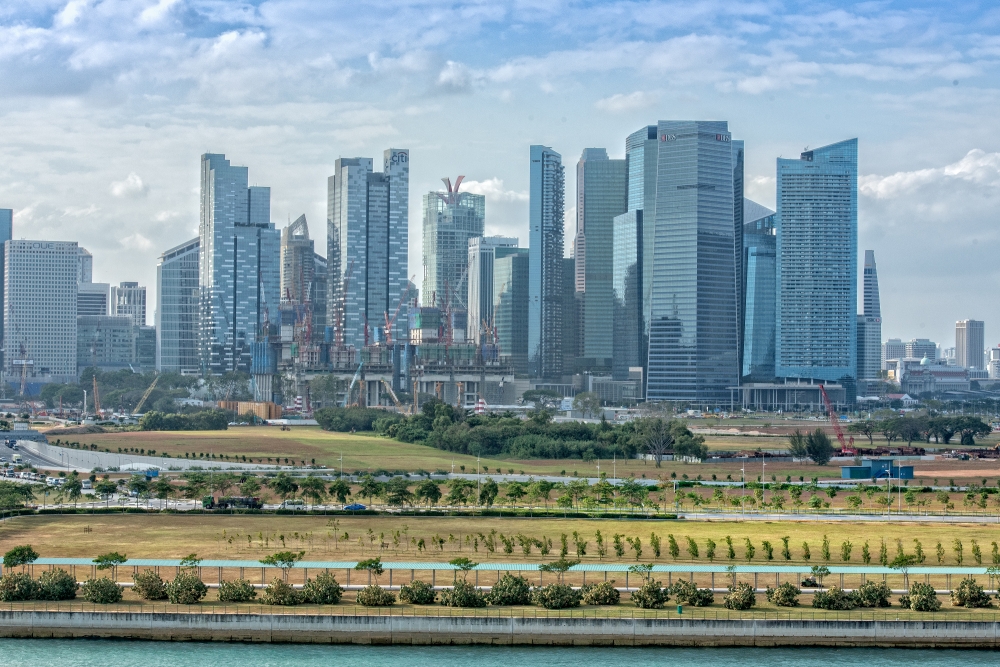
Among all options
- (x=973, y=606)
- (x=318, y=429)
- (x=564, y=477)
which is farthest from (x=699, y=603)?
(x=318, y=429)

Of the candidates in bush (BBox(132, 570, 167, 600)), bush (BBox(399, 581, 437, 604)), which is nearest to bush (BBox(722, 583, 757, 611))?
bush (BBox(399, 581, 437, 604))

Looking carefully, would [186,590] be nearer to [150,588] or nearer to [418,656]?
[150,588]

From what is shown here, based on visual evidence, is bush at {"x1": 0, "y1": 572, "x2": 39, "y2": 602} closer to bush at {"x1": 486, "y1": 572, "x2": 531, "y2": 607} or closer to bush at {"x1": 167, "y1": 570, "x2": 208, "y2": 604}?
bush at {"x1": 167, "y1": 570, "x2": 208, "y2": 604}

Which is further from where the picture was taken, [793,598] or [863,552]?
[863,552]

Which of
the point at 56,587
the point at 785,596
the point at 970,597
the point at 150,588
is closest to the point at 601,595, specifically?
the point at 785,596

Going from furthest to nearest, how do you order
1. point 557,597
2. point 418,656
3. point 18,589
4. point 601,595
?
1. point 18,589
2. point 601,595
3. point 557,597
4. point 418,656

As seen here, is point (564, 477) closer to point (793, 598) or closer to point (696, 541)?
point (696, 541)

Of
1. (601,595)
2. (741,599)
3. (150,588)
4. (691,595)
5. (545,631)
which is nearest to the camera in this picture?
(545,631)
